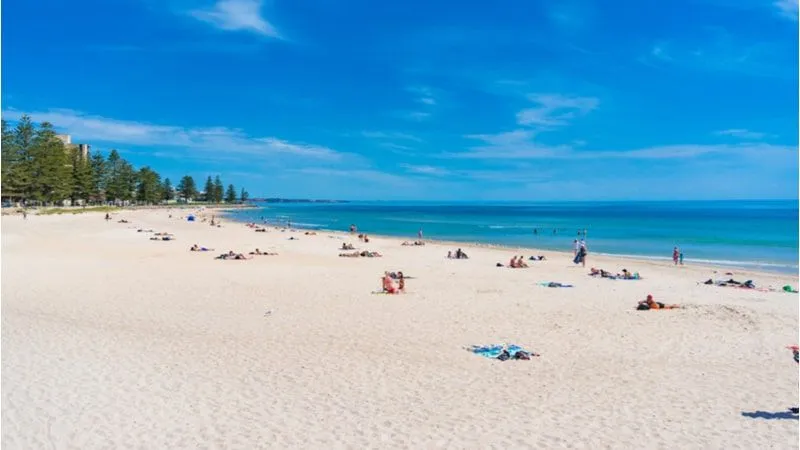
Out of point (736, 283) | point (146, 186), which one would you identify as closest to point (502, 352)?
point (736, 283)

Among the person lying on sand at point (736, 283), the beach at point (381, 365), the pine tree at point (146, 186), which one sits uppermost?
the pine tree at point (146, 186)

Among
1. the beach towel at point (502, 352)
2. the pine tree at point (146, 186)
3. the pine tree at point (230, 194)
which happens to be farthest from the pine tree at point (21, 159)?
the pine tree at point (230, 194)

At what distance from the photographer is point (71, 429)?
5.92 metres

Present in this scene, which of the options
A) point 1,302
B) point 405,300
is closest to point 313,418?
point 405,300

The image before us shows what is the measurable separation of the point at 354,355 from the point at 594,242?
35878 millimetres

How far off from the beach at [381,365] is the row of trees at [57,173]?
48.5m

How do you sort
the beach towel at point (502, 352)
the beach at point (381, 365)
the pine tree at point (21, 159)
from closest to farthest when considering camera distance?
the beach at point (381, 365) → the beach towel at point (502, 352) → the pine tree at point (21, 159)

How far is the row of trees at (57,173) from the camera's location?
5564cm

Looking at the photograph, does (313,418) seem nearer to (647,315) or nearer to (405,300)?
(405,300)

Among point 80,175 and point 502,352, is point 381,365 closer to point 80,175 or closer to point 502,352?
point 502,352

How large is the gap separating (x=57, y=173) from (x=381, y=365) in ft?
213

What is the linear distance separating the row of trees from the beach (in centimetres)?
4848

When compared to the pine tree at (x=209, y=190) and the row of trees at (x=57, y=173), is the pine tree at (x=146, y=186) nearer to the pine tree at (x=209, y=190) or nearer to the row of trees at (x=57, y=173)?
the row of trees at (x=57, y=173)

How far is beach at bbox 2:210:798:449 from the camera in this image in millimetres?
6059
